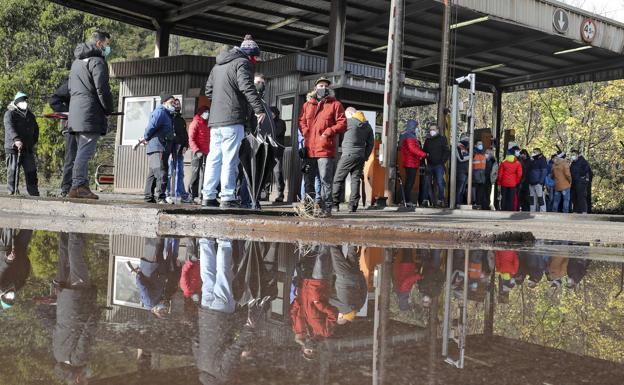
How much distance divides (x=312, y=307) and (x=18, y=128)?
9.14m

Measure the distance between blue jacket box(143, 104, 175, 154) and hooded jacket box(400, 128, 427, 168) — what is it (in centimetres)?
587

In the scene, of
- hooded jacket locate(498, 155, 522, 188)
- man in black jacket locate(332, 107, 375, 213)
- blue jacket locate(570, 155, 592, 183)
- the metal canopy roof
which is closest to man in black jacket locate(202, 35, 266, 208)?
man in black jacket locate(332, 107, 375, 213)

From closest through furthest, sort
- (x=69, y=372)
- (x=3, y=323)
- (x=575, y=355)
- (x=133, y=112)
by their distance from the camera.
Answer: (x=69, y=372), (x=575, y=355), (x=3, y=323), (x=133, y=112)

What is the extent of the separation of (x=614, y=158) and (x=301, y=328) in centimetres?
3049

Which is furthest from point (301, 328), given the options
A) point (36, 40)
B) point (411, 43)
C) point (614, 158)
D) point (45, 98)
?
point (36, 40)

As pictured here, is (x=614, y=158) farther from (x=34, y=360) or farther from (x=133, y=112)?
(x=34, y=360)

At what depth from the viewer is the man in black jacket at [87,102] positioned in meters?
7.82

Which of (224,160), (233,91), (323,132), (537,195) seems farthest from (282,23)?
(224,160)

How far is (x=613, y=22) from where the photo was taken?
789 inches

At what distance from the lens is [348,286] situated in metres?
3.29

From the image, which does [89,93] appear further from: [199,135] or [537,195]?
[537,195]

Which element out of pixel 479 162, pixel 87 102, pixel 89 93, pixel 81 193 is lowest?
pixel 81 193

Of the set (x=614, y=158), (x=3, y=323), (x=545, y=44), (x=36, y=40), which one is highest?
(x=36, y=40)

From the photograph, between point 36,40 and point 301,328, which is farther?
point 36,40
